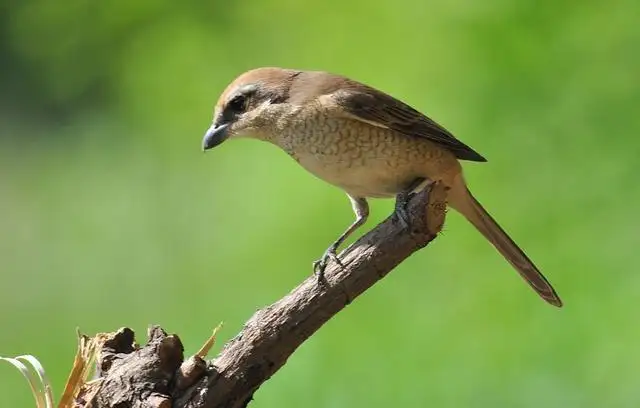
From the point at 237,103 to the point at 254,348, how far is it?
0.64 m

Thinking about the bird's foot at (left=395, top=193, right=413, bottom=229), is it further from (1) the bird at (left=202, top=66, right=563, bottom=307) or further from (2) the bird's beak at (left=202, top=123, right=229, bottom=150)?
(2) the bird's beak at (left=202, top=123, right=229, bottom=150)

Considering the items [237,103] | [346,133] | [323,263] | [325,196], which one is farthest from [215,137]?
[325,196]

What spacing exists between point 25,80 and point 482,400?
183 cm

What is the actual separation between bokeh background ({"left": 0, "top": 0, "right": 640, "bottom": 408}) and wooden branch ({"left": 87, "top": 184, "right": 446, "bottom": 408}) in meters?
1.06

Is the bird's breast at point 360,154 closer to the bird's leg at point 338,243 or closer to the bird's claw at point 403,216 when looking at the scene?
the bird's leg at point 338,243

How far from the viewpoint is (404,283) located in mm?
2725

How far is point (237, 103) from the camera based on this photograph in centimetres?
201

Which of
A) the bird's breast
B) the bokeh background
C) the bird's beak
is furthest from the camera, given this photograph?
the bokeh background

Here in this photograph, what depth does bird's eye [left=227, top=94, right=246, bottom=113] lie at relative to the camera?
201 centimetres

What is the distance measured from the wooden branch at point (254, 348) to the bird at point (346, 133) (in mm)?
286

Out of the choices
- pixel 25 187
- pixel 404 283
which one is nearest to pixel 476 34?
pixel 404 283

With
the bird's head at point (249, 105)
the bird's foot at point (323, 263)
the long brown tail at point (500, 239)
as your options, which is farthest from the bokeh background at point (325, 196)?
the bird's foot at point (323, 263)

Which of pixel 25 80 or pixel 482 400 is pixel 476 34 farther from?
pixel 25 80

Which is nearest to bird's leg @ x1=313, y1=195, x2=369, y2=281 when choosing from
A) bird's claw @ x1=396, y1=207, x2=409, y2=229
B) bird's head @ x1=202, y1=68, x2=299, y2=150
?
bird's claw @ x1=396, y1=207, x2=409, y2=229
